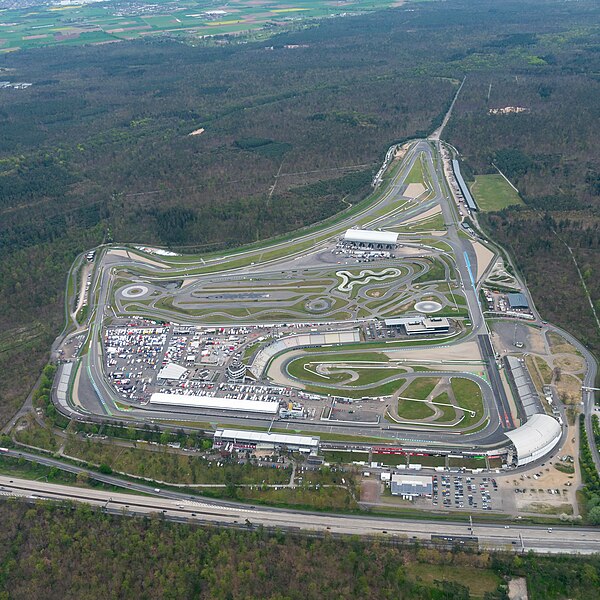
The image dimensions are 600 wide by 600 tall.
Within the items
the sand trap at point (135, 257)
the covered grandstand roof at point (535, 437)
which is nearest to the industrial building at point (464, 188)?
the covered grandstand roof at point (535, 437)

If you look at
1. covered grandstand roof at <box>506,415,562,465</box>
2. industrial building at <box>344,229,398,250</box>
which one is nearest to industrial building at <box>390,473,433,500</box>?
covered grandstand roof at <box>506,415,562,465</box>

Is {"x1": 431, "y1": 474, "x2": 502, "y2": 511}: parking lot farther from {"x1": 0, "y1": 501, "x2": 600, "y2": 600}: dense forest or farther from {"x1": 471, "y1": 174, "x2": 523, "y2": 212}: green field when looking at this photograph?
{"x1": 471, "y1": 174, "x2": 523, "y2": 212}: green field

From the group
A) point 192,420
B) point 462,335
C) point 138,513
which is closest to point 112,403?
point 192,420

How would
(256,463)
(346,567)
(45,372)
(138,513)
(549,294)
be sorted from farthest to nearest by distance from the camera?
(549,294), (45,372), (256,463), (138,513), (346,567)

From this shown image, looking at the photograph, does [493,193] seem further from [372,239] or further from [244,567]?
[244,567]

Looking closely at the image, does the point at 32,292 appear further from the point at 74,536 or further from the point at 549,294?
the point at 549,294

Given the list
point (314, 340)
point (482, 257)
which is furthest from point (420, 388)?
point (482, 257)
